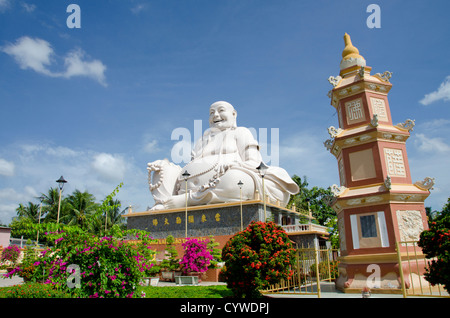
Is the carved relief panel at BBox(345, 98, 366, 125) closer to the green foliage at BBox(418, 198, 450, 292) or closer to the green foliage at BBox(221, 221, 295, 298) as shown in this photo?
the green foliage at BBox(221, 221, 295, 298)

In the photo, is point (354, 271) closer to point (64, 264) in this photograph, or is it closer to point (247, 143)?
point (64, 264)

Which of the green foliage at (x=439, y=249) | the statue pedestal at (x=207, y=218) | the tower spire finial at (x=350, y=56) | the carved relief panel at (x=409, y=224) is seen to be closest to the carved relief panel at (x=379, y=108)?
the tower spire finial at (x=350, y=56)

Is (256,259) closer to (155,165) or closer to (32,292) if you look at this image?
(32,292)

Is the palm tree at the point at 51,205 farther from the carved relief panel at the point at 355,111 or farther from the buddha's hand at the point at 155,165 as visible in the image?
the carved relief panel at the point at 355,111

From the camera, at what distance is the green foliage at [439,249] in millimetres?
6328

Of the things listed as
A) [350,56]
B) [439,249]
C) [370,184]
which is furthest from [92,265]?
[350,56]

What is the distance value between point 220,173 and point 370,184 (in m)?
11.5

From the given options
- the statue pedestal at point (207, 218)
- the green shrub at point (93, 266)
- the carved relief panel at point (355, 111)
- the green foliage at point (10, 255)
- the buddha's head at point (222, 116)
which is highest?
the buddha's head at point (222, 116)

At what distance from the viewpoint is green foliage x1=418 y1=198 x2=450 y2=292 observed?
6328 mm

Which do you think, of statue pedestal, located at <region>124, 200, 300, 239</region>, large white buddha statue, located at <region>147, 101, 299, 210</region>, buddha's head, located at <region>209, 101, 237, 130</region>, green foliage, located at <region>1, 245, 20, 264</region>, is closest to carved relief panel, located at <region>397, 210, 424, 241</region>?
statue pedestal, located at <region>124, 200, 300, 239</region>

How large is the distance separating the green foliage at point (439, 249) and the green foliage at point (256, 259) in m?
3.23

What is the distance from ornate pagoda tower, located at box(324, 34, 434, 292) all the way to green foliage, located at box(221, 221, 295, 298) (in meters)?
1.98

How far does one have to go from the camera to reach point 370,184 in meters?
9.60
